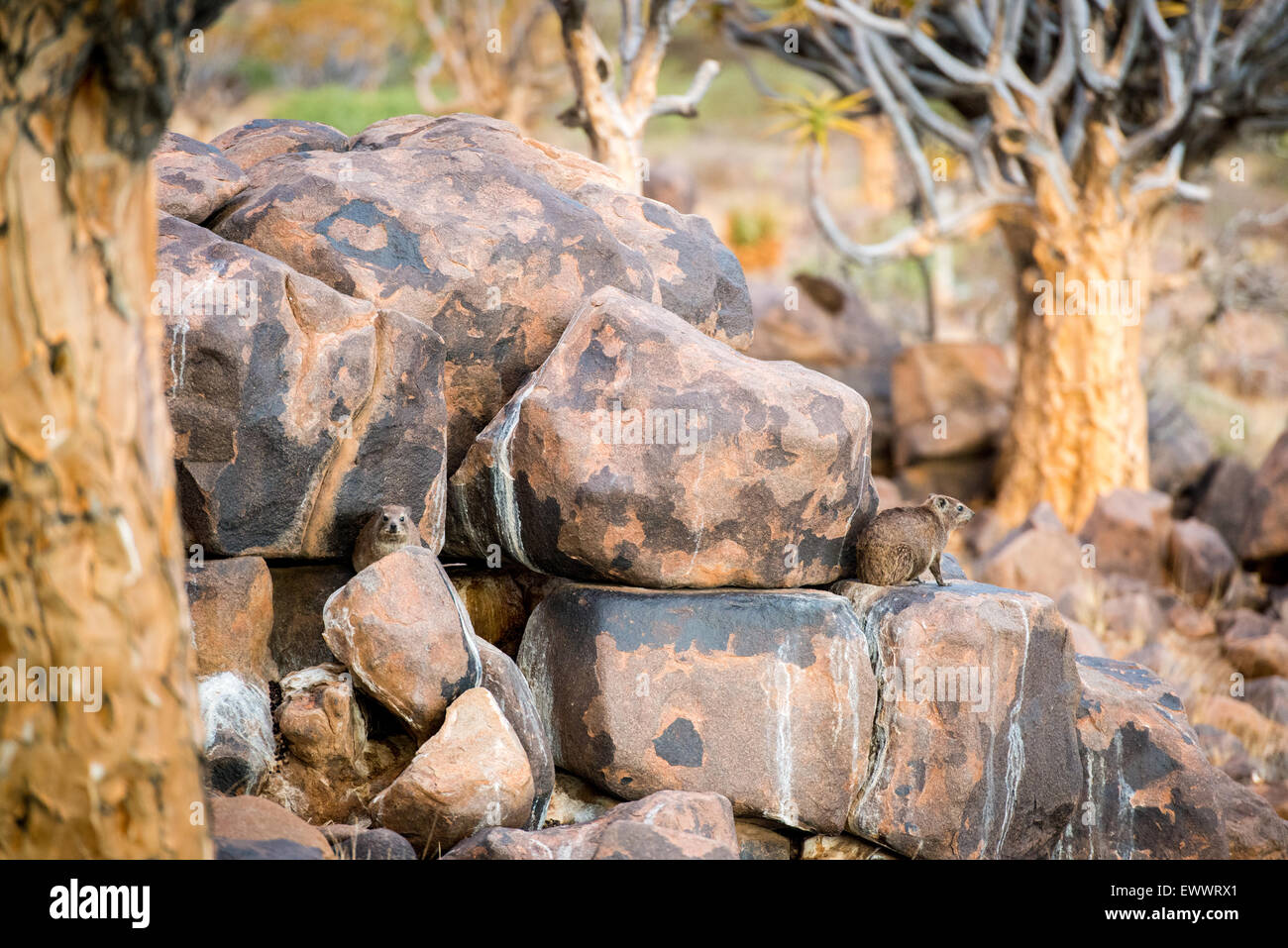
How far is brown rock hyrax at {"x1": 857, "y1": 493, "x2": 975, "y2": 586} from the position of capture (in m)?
4.90

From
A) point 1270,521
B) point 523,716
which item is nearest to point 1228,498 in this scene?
point 1270,521

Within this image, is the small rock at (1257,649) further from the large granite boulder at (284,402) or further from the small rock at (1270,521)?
the large granite boulder at (284,402)

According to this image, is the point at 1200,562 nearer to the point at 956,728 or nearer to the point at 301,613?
the point at 956,728

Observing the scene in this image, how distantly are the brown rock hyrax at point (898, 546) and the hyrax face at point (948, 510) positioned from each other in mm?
150

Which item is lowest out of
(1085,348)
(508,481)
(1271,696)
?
(1271,696)

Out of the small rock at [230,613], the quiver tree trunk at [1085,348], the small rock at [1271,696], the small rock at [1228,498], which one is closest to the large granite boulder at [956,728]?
the small rock at [230,613]

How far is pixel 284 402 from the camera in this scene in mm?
4469

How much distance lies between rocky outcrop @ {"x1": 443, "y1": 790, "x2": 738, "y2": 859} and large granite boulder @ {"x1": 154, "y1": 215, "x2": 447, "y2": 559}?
145 centimetres

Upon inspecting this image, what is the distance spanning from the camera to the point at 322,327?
15.1 feet

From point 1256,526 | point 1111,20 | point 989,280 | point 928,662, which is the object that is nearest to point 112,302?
point 928,662

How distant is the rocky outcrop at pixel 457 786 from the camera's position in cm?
418

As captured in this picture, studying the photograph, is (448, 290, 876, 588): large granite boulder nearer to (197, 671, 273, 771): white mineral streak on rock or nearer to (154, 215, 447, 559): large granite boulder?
(154, 215, 447, 559): large granite boulder

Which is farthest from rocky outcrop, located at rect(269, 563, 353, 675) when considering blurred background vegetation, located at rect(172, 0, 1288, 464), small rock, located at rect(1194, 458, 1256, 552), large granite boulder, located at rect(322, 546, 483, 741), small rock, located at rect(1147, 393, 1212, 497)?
small rock, located at rect(1147, 393, 1212, 497)

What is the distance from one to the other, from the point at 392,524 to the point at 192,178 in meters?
1.87
